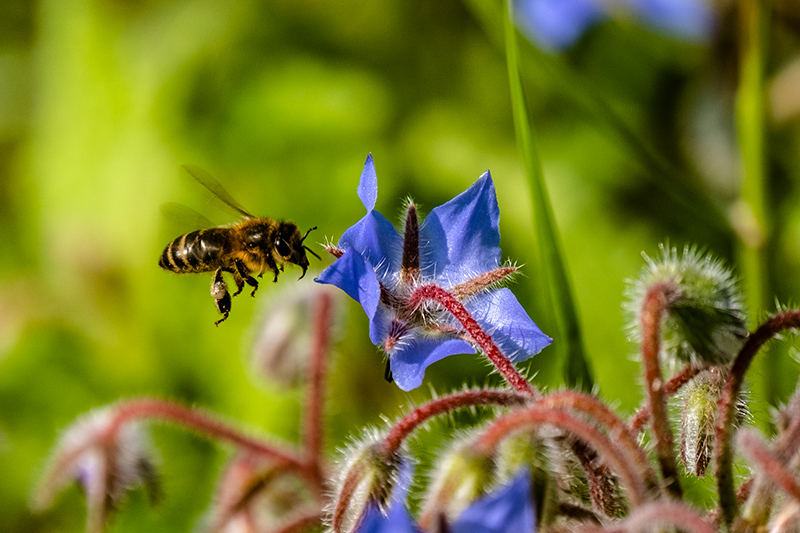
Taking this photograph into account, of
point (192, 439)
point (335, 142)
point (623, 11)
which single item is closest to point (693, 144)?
point (623, 11)

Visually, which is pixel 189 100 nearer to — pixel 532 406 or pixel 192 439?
pixel 192 439

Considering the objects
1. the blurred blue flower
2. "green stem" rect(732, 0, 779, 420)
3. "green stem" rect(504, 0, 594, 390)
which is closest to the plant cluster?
"green stem" rect(504, 0, 594, 390)

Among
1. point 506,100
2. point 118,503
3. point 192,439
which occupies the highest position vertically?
point 506,100

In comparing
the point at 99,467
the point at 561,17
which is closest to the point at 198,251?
the point at 99,467

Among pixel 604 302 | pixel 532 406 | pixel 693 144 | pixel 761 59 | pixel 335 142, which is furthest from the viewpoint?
pixel 693 144

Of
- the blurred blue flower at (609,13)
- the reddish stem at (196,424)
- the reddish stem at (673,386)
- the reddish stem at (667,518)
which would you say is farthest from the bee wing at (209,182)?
the blurred blue flower at (609,13)

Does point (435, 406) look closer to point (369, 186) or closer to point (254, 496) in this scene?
point (369, 186)
